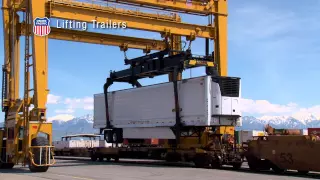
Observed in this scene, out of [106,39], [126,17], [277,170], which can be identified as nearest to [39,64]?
[126,17]

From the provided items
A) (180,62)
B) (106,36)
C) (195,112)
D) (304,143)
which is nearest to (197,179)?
(304,143)

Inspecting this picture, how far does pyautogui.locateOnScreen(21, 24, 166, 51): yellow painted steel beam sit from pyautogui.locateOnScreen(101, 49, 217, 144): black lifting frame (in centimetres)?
190

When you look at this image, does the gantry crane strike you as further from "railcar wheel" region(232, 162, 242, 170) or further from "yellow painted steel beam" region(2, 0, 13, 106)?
"railcar wheel" region(232, 162, 242, 170)

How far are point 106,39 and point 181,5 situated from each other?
6327 mm

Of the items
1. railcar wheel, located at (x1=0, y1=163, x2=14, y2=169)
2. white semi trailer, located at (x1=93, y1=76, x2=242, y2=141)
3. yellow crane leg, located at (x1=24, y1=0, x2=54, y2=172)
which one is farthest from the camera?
white semi trailer, located at (x1=93, y1=76, x2=242, y2=141)

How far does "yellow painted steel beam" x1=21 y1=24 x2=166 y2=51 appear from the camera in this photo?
26094mm

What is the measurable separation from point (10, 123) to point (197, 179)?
936 cm

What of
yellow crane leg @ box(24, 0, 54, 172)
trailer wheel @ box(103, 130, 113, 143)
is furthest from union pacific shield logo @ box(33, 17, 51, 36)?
trailer wheel @ box(103, 130, 113, 143)

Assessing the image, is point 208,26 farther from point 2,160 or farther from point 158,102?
point 2,160

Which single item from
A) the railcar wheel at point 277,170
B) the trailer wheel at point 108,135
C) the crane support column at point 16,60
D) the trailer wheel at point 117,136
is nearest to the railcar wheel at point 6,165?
the crane support column at point 16,60

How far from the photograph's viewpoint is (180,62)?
22000 mm

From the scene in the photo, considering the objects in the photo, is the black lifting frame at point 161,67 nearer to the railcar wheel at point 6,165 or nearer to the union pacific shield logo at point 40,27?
the union pacific shield logo at point 40,27

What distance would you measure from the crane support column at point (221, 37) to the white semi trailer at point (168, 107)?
3.34 metres

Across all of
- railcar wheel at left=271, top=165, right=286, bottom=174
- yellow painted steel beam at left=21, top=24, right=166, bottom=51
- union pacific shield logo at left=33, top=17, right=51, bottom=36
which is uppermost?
yellow painted steel beam at left=21, top=24, right=166, bottom=51
